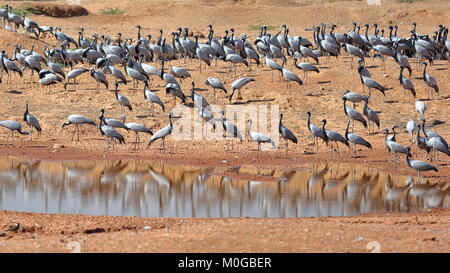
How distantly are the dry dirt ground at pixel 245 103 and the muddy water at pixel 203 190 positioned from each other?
769 mm

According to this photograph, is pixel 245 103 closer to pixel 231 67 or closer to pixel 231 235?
pixel 231 67

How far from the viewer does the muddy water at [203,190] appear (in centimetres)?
1622

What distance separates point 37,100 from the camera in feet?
84.9

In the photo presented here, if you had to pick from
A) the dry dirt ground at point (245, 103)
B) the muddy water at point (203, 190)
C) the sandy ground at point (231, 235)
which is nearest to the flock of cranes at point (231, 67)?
the dry dirt ground at point (245, 103)

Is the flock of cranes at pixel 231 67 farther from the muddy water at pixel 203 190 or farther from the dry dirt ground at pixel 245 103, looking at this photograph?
the muddy water at pixel 203 190

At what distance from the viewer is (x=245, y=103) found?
82.0 ft

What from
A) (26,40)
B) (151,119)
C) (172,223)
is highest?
(26,40)

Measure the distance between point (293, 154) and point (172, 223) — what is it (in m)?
7.16

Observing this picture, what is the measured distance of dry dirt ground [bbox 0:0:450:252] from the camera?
12203 millimetres

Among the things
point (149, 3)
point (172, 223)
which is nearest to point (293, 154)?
point (172, 223)

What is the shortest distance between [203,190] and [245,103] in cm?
759

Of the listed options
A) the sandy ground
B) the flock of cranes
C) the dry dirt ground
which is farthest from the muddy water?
the sandy ground

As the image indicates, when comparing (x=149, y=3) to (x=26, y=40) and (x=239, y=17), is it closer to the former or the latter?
(x=239, y=17)

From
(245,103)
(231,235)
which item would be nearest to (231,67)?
(245,103)
